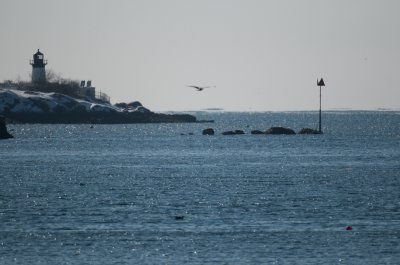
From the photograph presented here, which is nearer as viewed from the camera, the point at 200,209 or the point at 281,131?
the point at 200,209

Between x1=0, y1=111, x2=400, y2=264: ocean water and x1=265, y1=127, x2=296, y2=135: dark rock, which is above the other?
x1=265, y1=127, x2=296, y2=135: dark rock

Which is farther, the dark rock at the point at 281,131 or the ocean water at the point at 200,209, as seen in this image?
the dark rock at the point at 281,131

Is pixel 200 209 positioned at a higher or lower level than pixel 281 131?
lower

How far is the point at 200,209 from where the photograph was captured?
196 ft

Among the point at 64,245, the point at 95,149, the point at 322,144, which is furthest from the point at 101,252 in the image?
the point at 322,144

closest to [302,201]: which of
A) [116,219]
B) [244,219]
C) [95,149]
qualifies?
[244,219]

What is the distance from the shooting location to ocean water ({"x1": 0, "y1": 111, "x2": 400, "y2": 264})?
44688 millimetres

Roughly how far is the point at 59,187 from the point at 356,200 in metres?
22.8

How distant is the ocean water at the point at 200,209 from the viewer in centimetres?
4469

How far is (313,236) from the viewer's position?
159 feet

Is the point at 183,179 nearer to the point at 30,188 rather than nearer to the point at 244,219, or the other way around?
the point at 30,188

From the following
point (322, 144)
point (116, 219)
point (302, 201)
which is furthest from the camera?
point (322, 144)

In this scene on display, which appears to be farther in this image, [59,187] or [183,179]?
[183,179]

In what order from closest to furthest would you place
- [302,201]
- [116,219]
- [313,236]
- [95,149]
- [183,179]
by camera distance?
[313,236], [116,219], [302,201], [183,179], [95,149]
